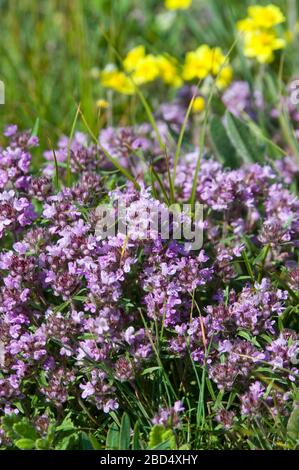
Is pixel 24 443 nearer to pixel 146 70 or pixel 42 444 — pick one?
pixel 42 444

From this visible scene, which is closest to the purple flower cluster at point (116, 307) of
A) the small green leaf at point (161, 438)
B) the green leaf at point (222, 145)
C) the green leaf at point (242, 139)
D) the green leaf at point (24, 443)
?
the small green leaf at point (161, 438)

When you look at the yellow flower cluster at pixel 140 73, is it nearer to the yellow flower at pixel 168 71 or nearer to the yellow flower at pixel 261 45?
the yellow flower at pixel 168 71

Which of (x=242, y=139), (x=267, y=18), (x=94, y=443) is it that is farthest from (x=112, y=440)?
(x=267, y=18)

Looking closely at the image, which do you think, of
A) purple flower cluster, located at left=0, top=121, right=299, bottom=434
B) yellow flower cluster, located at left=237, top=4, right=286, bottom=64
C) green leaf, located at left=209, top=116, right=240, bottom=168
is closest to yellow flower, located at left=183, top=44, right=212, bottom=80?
yellow flower cluster, located at left=237, top=4, right=286, bottom=64

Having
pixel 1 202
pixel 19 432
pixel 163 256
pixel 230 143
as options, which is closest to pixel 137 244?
pixel 163 256

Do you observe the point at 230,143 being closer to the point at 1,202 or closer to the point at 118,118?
the point at 118,118
